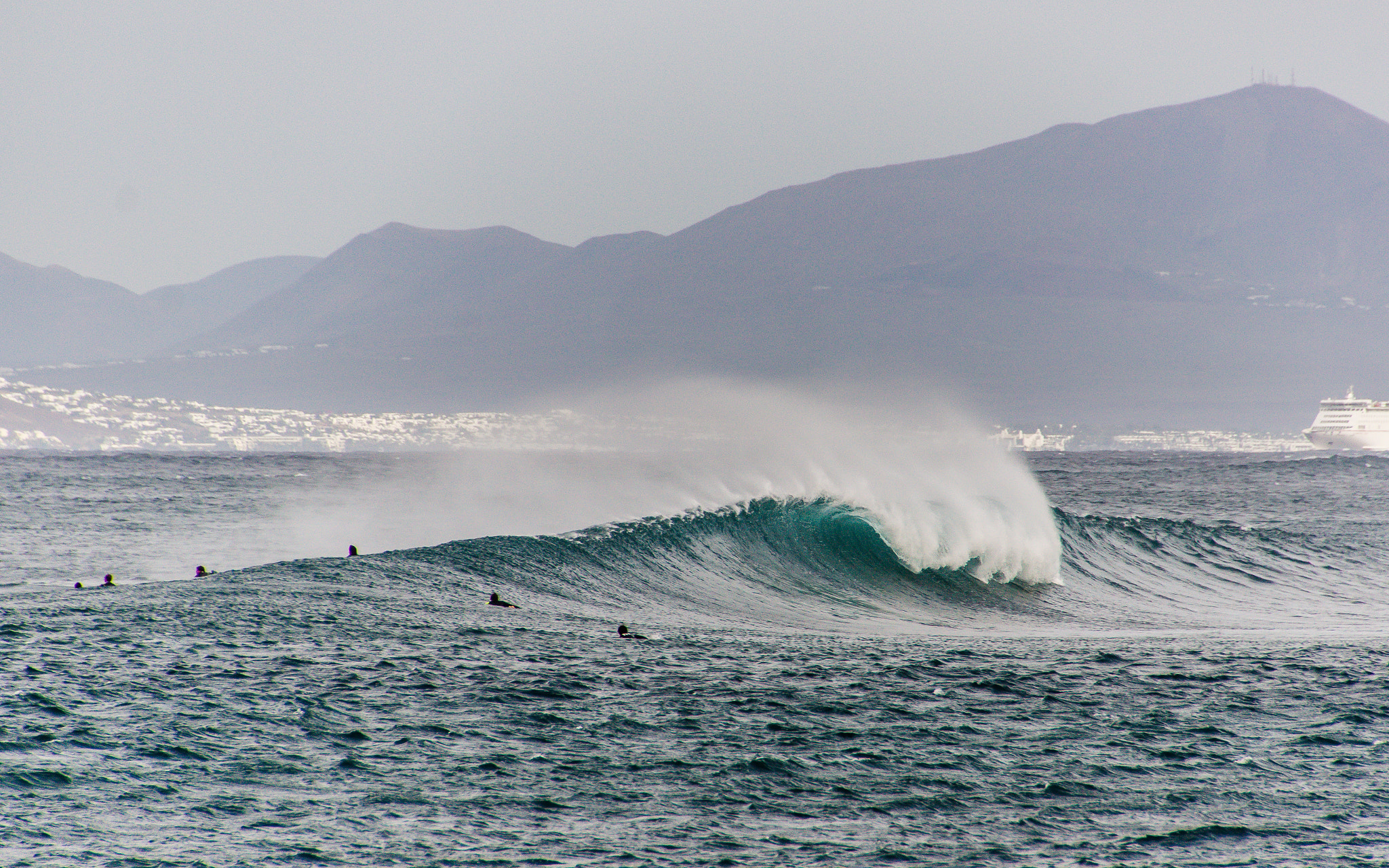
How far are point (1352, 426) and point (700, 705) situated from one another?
156902 millimetres

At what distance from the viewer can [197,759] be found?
8.00 m

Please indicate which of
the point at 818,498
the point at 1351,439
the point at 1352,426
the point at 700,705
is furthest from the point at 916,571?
the point at 1352,426

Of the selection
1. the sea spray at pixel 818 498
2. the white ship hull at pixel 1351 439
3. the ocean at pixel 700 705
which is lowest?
the ocean at pixel 700 705

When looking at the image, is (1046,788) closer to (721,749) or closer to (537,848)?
(721,749)

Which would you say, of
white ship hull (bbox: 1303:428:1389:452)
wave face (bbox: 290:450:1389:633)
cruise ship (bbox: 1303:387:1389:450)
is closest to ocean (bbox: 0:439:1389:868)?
wave face (bbox: 290:450:1389:633)

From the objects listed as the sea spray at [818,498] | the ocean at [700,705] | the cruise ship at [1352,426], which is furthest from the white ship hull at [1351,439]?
the ocean at [700,705]

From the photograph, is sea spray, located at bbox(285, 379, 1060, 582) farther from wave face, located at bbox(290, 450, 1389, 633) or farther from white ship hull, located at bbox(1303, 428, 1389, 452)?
white ship hull, located at bbox(1303, 428, 1389, 452)

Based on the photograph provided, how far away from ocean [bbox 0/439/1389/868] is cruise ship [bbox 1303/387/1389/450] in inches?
5251

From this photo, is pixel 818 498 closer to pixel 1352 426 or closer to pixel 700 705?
pixel 700 705

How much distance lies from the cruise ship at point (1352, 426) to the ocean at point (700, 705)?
133385 mm

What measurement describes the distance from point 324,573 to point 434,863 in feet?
36.7

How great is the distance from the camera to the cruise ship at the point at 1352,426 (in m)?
139

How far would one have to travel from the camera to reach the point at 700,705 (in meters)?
10.3

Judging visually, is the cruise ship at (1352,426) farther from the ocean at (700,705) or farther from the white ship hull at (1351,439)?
the ocean at (700,705)
